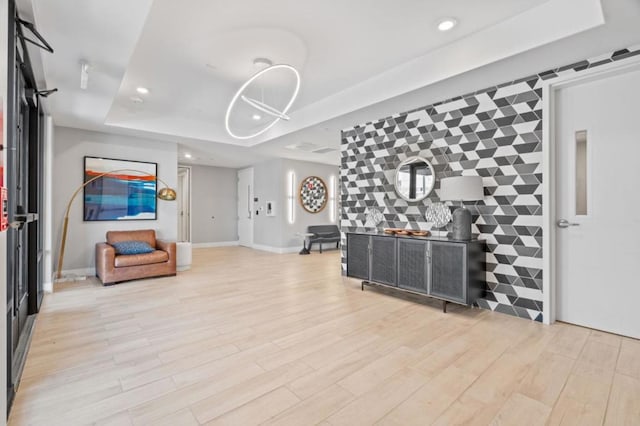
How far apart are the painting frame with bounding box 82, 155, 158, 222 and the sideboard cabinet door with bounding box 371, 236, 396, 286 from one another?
428 centimetres

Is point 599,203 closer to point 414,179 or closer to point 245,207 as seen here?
point 414,179

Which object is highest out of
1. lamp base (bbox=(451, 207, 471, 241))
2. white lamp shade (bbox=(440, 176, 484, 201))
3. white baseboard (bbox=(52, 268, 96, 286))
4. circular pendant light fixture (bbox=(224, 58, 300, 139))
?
circular pendant light fixture (bbox=(224, 58, 300, 139))

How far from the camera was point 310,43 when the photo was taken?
312 cm

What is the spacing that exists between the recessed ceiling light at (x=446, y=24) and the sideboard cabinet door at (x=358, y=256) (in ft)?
7.98

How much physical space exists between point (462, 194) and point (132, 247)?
4733 millimetres

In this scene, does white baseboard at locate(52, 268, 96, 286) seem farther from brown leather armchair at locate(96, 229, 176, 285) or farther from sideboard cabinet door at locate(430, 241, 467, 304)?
sideboard cabinet door at locate(430, 241, 467, 304)

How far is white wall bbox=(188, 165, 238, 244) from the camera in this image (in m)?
8.96

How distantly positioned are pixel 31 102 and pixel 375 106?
150 inches

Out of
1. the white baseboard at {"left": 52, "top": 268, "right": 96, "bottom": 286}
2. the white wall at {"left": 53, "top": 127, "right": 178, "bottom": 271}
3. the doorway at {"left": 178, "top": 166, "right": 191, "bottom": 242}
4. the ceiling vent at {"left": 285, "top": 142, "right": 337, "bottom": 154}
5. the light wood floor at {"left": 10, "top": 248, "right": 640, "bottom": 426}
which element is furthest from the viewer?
the doorway at {"left": 178, "top": 166, "right": 191, "bottom": 242}

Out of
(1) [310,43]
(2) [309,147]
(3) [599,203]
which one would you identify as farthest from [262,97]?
(3) [599,203]

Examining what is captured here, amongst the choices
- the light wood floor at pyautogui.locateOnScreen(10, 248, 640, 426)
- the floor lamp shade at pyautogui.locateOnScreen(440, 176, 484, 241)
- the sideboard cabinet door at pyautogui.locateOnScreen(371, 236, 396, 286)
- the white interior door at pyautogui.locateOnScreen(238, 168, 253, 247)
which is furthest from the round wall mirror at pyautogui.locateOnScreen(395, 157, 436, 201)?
the white interior door at pyautogui.locateOnScreen(238, 168, 253, 247)

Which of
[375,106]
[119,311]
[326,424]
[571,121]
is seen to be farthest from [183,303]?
[571,121]

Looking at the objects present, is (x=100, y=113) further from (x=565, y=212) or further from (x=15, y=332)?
(x=565, y=212)

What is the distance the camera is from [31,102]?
3275 mm
